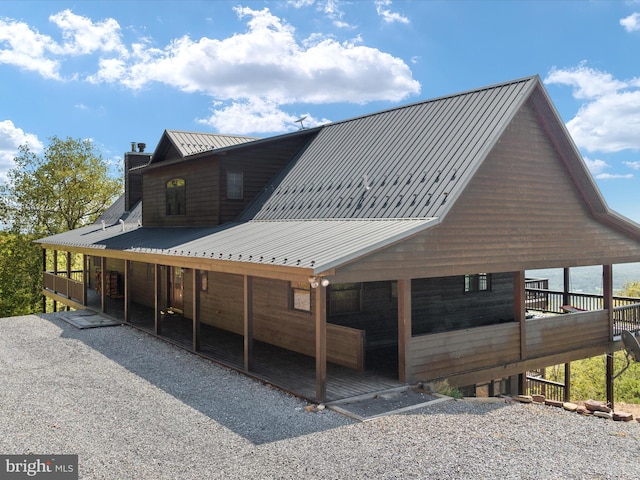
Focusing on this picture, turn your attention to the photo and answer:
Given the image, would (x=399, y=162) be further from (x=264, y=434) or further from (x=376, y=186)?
(x=264, y=434)

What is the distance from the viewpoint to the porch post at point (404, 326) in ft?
34.6

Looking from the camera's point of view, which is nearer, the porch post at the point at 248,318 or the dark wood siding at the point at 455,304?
the porch post at the point at 248,318

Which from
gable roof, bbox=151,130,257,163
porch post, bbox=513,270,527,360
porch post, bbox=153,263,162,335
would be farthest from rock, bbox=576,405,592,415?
gable roof, bbox=151,130,257,163

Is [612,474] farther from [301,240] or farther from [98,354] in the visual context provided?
[98,354]

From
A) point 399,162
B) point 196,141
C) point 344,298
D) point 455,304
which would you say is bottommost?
point 455,304

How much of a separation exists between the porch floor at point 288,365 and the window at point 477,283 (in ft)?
11.3

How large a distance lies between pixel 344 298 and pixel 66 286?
15643mm

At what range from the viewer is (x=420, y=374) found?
1110cm

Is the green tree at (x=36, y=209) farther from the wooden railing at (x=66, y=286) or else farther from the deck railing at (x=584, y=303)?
the deck railing at (x=584, y=303)

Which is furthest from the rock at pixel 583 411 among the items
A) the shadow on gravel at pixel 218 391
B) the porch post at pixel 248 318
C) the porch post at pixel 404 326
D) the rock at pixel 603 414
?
the porch post at pixel 248 318

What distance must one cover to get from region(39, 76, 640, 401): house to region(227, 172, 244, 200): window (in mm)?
42

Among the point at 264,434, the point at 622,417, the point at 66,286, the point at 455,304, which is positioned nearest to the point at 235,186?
the point at 455,304

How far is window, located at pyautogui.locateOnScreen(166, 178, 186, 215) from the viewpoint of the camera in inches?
771

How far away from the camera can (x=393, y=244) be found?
1022 centimetres
